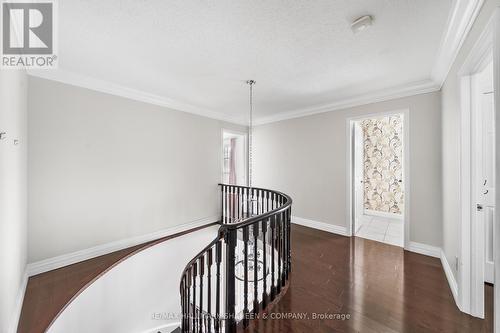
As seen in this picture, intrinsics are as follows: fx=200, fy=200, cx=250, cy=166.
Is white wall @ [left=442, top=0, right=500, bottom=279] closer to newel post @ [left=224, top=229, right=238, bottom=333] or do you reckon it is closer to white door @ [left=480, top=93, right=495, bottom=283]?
white door @ [left=480, top=93, right=495, bottom=283]

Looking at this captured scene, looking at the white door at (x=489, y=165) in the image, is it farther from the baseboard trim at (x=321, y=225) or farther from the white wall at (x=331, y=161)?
the baseboard trim at (x=321, y=225)

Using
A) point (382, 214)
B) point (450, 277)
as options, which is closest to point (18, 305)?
point (450, 277)

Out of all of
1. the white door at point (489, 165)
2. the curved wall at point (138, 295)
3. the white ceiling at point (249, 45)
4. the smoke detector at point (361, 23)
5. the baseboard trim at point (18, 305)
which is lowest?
the curved wall at point (138, 295)

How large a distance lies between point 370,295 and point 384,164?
4.23 metres

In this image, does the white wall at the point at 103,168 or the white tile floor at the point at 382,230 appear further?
the white tile floor at the point at 382,230

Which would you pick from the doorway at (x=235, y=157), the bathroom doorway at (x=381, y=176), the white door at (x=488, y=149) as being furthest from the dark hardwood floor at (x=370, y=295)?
the doorway at (x=235, y=157)

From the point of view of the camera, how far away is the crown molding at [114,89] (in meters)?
2.69

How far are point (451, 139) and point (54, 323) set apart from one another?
459 cm

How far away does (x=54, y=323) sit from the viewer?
195 centimetres

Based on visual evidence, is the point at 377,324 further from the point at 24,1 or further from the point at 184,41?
the point at 24,1

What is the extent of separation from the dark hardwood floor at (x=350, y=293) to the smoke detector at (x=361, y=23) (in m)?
2.61

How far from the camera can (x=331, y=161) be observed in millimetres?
4102

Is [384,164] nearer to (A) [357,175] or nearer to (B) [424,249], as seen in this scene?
(A) [357,175]

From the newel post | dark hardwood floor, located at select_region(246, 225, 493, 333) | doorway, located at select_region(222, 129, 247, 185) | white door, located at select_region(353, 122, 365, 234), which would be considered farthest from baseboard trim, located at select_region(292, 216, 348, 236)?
the newel post
